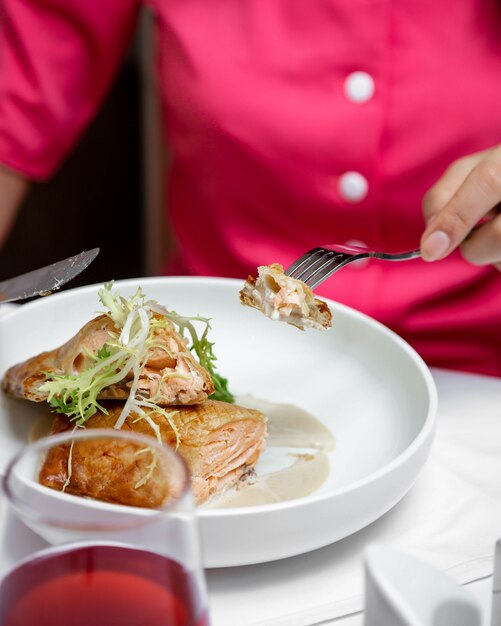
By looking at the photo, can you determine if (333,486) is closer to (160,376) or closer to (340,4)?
(160,376)

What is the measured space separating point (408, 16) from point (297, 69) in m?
0.21

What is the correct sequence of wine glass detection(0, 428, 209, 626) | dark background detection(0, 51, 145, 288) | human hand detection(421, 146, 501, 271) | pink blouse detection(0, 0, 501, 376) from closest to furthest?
wine glass detection(0, 428, 209, 626) → human hand detection(421, 146, 501, 271) → pink blouse detection(0, 0, 501, 376) → dark background detection(0, 51, 145, 288)

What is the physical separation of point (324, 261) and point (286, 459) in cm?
29

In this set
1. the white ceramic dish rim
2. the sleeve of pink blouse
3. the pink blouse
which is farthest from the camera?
the sleeve of pink blouse

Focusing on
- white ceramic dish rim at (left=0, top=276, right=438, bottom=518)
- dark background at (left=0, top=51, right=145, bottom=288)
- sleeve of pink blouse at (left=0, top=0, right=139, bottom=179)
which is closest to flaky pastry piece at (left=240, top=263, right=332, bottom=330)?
white ceramic dish rim at (left=0, top=276, right=438, bottom=518)

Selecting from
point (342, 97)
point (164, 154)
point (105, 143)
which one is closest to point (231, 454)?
point (342, 97)

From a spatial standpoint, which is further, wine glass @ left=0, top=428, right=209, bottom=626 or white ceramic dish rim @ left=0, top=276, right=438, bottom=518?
white ceramic dish rim @ left=0, top=276, right=438, bottom=518

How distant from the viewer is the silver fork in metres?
1.22

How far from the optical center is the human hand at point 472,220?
120cm

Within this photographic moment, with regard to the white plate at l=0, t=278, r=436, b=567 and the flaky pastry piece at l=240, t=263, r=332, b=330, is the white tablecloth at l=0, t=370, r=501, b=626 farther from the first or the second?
the flaky pastry piece at l=240, t=263, r=332, b=330

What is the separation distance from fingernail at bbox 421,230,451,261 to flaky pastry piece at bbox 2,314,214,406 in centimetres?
36

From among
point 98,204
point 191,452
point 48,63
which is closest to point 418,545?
point 191,452

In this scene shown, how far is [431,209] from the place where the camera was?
1323 millimetres

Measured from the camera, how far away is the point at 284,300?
43.4 inches
